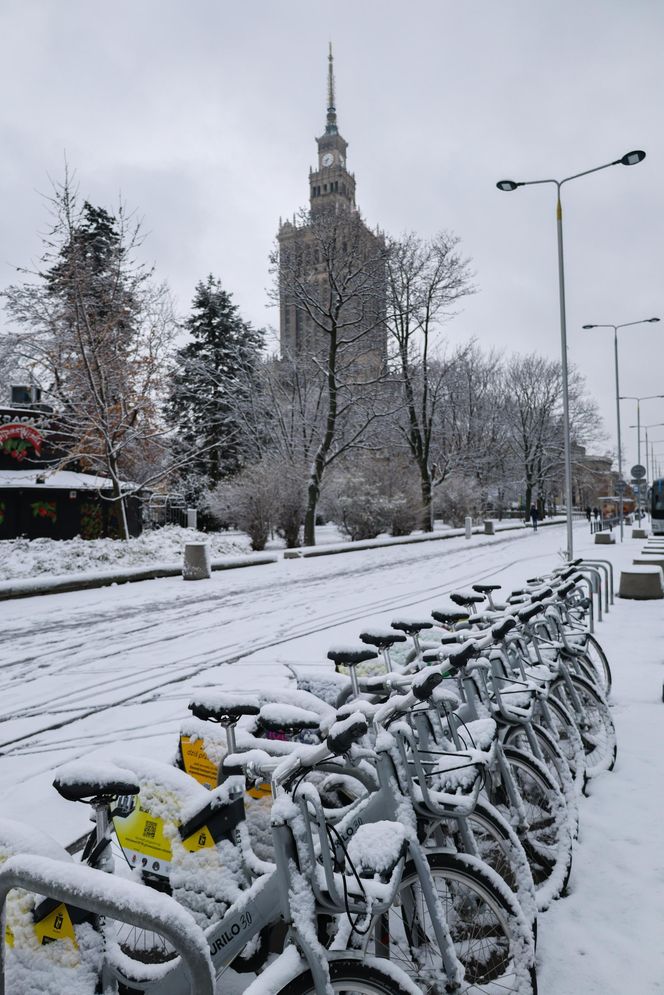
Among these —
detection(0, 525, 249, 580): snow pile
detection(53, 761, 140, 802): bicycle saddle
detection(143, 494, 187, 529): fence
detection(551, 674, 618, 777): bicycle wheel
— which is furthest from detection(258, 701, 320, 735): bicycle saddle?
detection(143, 494, 187, 529): fence

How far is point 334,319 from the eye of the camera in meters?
26.0

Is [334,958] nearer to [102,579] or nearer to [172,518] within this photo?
[102,579]

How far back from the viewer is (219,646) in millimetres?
9148

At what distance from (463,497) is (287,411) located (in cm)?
1585

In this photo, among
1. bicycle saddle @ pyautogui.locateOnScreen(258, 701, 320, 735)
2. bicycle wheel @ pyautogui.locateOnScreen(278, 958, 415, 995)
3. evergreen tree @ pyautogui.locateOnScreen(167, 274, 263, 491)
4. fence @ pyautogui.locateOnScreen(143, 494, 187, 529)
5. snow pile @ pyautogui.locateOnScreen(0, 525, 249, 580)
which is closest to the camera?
bicycle wheel @ pyautogui.locateOnScreen(278, 958, 415, 995)

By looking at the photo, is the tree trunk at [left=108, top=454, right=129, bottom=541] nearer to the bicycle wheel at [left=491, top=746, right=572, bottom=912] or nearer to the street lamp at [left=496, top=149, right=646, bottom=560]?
the street lamp at [left=496, top=149, right=646, bottom=560]

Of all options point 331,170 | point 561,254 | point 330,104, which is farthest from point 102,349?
point 330,104

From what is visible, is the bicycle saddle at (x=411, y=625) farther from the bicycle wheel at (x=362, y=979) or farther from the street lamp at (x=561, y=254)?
the street lamp at (x=561, y=254)

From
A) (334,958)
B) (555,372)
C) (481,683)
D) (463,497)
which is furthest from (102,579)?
(555,372)

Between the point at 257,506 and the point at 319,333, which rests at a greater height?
the point at 319,333

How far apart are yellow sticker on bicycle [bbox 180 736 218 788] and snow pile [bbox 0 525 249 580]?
1343cm

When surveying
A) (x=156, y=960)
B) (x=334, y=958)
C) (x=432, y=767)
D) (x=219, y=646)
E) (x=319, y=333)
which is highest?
(x=319, y=333)

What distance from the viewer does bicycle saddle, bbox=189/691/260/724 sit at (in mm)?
2326

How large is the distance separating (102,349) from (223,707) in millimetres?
20123
